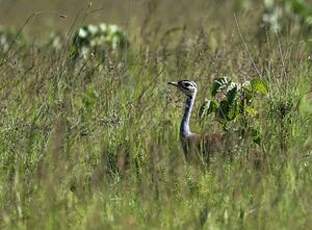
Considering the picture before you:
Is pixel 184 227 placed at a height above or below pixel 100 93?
below

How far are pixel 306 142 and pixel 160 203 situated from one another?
45.7 inches

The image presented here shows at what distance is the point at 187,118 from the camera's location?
6.05m

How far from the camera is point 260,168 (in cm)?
487

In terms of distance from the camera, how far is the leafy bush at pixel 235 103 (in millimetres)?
5672

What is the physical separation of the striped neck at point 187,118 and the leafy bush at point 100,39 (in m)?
1.84

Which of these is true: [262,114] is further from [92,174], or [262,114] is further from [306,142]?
[92,174]

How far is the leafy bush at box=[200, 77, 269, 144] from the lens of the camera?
5.67 metres

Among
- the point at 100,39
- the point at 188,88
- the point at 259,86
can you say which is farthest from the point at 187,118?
the point at 100,39

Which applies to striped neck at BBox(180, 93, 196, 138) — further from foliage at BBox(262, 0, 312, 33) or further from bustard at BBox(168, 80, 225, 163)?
foliage at BBox(262, 0, 312, 33)

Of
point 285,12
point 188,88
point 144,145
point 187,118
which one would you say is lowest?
point 144,145

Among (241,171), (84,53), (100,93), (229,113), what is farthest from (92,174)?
(84,53)

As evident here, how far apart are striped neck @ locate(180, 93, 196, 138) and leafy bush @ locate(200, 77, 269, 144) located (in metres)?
0.17

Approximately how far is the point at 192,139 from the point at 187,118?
29cm

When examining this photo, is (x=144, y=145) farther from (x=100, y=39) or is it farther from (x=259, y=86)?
(x=100, y=39)
